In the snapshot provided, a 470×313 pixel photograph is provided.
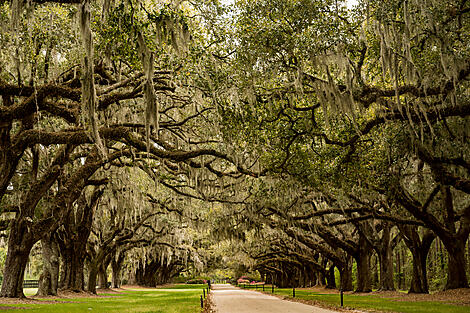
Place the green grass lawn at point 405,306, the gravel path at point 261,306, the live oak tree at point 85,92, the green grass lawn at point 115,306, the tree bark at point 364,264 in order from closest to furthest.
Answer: the live oak tree at point 85,92 → the green grass lawn at point 405,306 → the green grass lawn at point 115,306 → the gravel path at point 261,306 → the tree bark at point 364,264

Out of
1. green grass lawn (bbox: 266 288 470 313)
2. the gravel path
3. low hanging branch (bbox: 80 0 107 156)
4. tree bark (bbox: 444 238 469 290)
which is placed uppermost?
low hanging branch (bbox: 80 0 107 156)

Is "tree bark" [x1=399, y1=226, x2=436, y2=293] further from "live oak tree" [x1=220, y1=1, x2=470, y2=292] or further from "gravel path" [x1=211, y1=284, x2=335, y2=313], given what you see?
"gravel path" [x1=211, y1=284, x2=335, y2=313]

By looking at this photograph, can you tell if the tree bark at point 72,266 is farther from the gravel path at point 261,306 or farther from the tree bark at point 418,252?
the tree bark at point 418,252

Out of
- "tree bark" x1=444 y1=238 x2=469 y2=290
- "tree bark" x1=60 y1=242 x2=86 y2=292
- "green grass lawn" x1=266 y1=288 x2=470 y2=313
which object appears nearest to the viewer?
"green grass lawn" x1=266 y1=288 x2=470 y2=313

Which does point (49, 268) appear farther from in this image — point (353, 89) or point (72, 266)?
point (353, 89)

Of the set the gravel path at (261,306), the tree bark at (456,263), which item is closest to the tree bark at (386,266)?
the tree bark at (456,263)

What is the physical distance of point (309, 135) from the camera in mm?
12578

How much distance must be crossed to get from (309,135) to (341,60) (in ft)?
10.7

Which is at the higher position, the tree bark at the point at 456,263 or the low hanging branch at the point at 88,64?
the low hanging branch at the point at 88,64

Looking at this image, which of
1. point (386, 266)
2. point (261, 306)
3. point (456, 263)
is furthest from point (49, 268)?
point (386, 266)

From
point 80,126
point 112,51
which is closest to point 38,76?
point 80,126

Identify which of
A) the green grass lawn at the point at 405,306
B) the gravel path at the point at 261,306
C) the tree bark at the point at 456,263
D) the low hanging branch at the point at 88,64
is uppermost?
the low hanging branch at the point at 88,64

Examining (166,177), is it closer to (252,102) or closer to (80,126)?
(80,126)

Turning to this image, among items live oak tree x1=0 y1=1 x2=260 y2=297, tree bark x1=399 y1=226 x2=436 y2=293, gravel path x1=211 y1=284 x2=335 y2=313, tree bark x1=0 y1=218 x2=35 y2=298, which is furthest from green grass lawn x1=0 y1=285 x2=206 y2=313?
tree bark x1=399 y1=226 x2=436 y2=293
